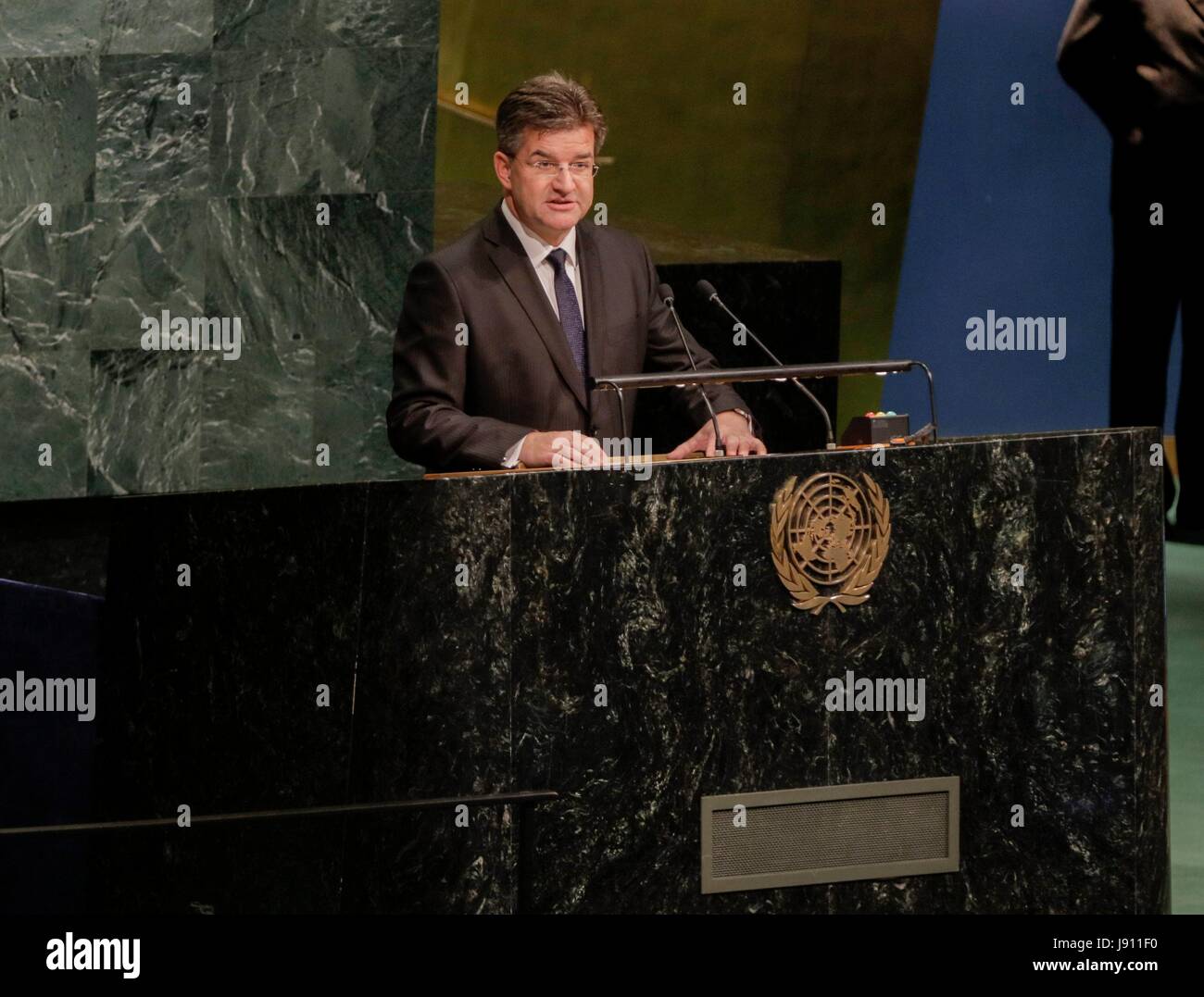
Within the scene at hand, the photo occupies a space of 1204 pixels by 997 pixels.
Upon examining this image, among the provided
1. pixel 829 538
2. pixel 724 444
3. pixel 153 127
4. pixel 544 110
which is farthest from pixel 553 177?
pixel 153 127

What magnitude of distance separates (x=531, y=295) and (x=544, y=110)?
363mm

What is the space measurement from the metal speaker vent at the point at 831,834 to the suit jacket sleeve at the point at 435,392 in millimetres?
785

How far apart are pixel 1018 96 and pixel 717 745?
414 centimetres

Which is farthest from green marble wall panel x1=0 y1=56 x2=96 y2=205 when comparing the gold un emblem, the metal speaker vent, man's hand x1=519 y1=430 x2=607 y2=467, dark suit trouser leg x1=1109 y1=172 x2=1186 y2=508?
the metal speaker vent

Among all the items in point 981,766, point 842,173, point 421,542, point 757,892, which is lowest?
point 757,892

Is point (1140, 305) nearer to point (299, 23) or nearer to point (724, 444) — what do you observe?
point (299, 23)

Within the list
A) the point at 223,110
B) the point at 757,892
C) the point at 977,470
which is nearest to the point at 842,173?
the point at 223,110

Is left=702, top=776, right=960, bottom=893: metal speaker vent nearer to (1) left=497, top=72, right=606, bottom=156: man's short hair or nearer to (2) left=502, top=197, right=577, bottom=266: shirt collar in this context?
(2) left=502, top=197, right=577, bottom=266: shirt collar

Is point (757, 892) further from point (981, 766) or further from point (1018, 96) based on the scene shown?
point (1018, 96)

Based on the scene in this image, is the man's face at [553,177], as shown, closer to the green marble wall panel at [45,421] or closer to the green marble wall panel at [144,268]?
the green marble wall panel at [144,268]

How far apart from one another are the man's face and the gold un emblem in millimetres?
Answer: 855

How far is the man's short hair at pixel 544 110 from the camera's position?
3752 mm

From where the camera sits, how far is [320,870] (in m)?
Answer: 3.18

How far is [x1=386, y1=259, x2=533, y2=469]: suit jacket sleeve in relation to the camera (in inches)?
138
